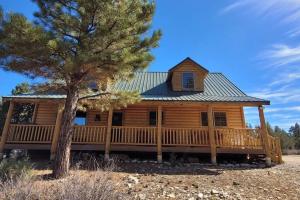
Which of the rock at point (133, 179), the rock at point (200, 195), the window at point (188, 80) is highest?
the window at point (188, 80)

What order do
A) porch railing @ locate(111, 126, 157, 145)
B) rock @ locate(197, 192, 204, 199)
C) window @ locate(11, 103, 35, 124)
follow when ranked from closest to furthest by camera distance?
rock @ locate(197, 192, 204, 199) → porch railing @ locate(111, 126, 157, 145) → window @ locate(11, 103, 35, 124)

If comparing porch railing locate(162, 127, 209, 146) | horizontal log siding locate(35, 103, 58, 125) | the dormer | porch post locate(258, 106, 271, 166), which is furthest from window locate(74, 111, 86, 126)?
porch post locate(258, 106, 271, 166)

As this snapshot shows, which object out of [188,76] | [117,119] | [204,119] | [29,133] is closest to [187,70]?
[188,76]

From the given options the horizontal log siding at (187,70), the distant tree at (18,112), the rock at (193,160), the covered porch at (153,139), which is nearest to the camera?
the covered porch at (153,139)

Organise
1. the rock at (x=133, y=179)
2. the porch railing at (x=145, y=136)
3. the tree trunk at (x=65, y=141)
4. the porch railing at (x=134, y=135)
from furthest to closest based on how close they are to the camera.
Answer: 1. the porch railing at (x=134, y=135)
2. the porch railing at (x=145, y=136)
3. the rock at (x=133, y=179)
4. the tree trunk at (x=65, y=141)

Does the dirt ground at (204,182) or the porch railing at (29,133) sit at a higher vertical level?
the porch railing at (29,133)

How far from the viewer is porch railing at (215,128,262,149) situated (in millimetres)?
12174

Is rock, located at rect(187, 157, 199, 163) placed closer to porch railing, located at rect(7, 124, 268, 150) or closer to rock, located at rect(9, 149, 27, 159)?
porch railing, located at rect(7, 124, 268, 150)

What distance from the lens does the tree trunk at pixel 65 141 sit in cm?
786

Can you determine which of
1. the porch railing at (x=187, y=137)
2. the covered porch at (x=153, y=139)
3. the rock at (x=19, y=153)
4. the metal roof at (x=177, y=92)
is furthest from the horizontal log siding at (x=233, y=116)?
the rock at (x=19, y=153)

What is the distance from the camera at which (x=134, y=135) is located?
1302cm

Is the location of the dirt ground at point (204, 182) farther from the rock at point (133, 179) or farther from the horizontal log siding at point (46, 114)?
the horizontal log siding at point (46, 114)

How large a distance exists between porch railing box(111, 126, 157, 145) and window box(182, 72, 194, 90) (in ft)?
13.8

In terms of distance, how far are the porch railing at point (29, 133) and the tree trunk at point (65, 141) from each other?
492 centimetres
